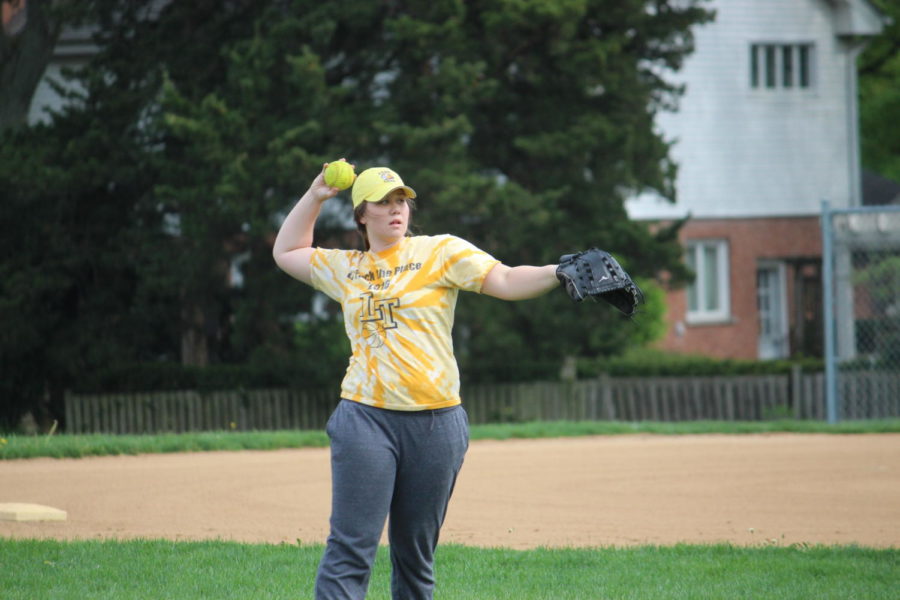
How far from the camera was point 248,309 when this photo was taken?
18531mm

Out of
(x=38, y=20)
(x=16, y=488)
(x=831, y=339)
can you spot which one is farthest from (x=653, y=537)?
(x=38, y=20)

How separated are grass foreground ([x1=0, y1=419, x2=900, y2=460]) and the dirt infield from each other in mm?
272

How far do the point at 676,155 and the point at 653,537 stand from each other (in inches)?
849

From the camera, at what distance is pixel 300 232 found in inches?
227

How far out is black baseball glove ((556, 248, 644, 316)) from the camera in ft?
15.8

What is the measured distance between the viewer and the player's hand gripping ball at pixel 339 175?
555cm

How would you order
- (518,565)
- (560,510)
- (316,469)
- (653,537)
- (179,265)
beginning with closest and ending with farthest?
(518,565) → (653,537) → (560,510) → (316,469) → (179,265)

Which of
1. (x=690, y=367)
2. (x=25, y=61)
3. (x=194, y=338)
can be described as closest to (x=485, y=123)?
(x=194, y=338)

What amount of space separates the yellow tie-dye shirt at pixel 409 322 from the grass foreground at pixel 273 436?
8268 mm

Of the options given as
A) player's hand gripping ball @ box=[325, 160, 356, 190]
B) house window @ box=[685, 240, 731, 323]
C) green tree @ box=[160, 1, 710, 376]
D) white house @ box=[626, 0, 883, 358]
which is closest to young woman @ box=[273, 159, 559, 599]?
player's hand gripping ball @ box=[325, 160, 356, 190]

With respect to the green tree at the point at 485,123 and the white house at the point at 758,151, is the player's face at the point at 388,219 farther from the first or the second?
the white house at the point at 758,151

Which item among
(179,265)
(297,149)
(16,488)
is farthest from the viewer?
(179,265)

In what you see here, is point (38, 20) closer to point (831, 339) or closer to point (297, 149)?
point (297, 149)

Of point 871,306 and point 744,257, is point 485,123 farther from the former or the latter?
point 744,257
